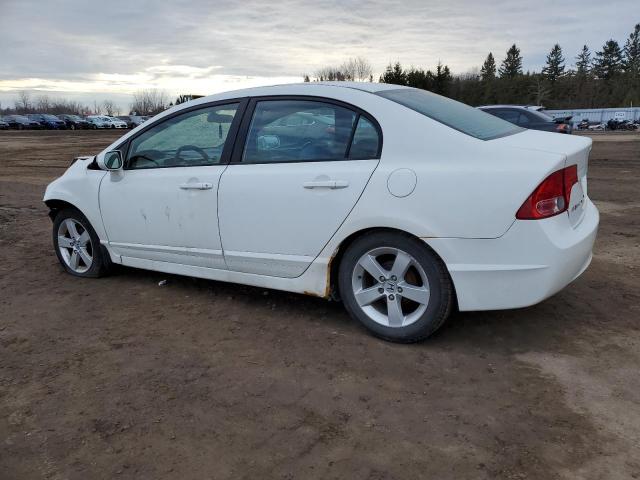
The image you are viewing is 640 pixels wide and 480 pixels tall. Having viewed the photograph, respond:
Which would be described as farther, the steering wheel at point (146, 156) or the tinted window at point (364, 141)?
the steering wheel at point (146, 156)

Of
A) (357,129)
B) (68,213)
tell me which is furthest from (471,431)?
(68,213)

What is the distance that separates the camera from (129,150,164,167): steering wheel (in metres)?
4.44

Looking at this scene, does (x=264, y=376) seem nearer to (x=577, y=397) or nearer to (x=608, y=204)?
(x=577, y=397)

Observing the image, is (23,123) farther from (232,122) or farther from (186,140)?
(232,122)

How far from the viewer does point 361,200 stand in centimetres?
340

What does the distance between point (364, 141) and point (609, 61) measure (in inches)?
4748

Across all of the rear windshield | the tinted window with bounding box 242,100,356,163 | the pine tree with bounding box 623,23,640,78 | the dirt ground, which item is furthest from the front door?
the pine tree with bounding box 623,23,640,78

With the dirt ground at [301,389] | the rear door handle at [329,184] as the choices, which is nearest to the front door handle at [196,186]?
the rear door handle at [329,184]

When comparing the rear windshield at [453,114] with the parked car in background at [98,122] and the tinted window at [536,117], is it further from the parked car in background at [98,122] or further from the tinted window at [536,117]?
the parked car in background at [98,122]

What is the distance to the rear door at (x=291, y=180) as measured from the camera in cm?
351

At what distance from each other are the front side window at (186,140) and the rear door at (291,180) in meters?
0.21

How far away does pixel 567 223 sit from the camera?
322cm

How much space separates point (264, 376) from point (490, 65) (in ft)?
405

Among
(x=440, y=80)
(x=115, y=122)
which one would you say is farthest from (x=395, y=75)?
(x=115, y=122)
